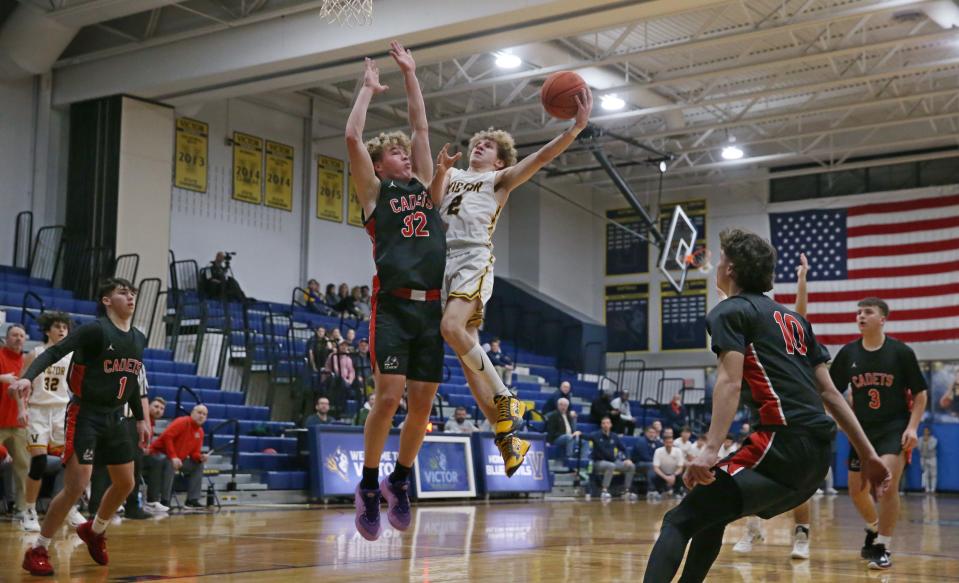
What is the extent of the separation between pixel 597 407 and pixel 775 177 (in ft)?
28.1

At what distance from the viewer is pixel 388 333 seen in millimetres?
5262

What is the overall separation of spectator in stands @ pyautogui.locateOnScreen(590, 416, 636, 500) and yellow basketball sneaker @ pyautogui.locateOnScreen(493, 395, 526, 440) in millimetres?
13383

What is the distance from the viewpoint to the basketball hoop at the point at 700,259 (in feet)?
77.8

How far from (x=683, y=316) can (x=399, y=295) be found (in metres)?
22.7

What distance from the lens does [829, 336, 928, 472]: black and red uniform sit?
771cm

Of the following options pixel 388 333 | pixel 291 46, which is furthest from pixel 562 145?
pixel 291 46

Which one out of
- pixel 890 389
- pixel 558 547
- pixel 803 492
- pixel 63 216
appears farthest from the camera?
pixel 63 216

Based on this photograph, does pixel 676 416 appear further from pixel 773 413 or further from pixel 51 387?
pixel 773 413

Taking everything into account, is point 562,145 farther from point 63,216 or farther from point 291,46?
point 63,216

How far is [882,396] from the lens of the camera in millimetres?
7746

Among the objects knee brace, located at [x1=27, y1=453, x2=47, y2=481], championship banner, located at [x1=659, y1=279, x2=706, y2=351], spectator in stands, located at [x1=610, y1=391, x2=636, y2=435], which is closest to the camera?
knee brace, located at [x1=27, y1=453, x2=47, y2=481]

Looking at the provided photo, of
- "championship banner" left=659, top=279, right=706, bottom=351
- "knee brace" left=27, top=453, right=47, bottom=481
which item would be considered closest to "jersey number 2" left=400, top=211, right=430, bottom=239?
"knee brace" left=27, top=453, right=47, bottom=481

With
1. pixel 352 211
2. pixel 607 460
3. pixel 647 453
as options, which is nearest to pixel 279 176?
pixel 352 211

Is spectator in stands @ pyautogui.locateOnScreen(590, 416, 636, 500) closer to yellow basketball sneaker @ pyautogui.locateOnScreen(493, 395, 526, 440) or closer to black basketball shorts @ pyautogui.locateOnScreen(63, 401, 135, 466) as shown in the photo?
black basketball shorts @ pyautogui.locateOnScreen(63, 401, 135, 466)
